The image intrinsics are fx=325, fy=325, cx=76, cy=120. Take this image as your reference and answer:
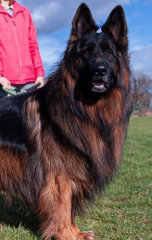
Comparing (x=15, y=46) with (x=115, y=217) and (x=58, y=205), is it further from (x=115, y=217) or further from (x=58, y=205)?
(x=115, y=217)

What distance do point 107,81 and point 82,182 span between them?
4.13 feet

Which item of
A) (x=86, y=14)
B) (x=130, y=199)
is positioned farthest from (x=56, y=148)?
(x=130, y=199)

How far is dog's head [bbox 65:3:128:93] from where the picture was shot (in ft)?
12.4

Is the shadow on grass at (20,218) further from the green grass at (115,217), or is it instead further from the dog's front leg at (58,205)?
the dog's front leg at (58,205)

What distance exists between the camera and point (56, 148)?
12.8 feet

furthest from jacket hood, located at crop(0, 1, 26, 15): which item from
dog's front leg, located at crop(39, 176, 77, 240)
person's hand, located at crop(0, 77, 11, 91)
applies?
dog's front leg, located at crop(39, 176, 77, 240)

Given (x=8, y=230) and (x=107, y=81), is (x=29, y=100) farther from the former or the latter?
(x=8, y=230)

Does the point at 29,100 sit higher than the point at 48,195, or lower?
higher

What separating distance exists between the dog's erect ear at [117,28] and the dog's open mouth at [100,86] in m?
0.57

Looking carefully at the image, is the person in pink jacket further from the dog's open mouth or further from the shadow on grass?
the shadow on grass

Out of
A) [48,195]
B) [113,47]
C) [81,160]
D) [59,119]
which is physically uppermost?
[113,47]

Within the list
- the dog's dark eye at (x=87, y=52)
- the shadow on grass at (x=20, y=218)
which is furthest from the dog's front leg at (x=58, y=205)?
the dog's dark eye at (x=87, y=52)

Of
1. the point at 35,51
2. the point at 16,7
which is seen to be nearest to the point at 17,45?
the point at 35,51

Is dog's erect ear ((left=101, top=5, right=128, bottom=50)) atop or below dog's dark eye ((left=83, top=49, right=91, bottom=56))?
atop
